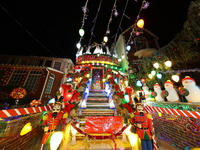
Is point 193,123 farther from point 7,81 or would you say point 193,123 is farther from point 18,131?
point 7,81

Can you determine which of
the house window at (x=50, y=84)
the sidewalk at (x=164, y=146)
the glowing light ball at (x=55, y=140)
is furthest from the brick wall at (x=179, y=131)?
the house window at (x=50, y=84)

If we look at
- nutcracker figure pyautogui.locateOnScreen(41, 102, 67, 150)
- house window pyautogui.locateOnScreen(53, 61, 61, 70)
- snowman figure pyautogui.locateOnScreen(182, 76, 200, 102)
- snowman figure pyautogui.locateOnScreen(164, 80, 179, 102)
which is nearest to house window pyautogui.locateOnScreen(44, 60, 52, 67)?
house window pyautogui.locateOnScreen(53, 61, 61, 70)

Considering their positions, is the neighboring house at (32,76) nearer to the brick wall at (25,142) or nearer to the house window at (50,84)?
the house window at (50,84)

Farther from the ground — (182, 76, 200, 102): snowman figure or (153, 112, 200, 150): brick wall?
A: (182, 76, 200, 102): snowman figure

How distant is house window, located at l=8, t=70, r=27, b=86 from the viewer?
39.4 ft

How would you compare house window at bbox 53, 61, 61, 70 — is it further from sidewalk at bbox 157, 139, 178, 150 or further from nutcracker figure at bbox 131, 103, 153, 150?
sidewalk at bbox 157, 139, 178, 150

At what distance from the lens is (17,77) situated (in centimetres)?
1234

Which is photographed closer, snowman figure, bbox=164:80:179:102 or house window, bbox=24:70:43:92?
snowman figure, bbox=164:80:179:102

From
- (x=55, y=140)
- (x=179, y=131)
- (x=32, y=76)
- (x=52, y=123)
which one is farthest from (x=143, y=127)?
(x=32, y=76)

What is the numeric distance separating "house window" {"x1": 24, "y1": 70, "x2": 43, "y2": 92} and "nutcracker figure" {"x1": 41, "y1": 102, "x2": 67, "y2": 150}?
40.7 feet

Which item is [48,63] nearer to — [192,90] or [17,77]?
[17,77]

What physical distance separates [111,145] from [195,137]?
3022mm

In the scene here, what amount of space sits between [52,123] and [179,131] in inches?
195

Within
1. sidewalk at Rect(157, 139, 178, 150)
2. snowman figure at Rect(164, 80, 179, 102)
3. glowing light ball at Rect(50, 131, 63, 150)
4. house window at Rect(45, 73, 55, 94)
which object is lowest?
sidewalk at Rect(157, 139, 178, 150)
